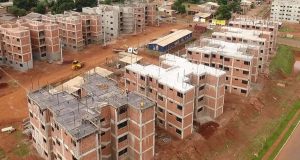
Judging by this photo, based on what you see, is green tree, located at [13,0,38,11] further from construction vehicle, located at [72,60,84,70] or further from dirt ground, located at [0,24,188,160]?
construction vehicle, located at [72,60,84,70]

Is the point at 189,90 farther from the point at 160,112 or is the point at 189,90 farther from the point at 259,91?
the point at 259,91

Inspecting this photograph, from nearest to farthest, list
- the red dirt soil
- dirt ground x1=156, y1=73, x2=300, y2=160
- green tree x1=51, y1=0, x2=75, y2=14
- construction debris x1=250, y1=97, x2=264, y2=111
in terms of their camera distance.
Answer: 1. dirt ground x1=156, y1=73, x2=300, y2=160
2. the red dirt soil
3. construction debris x1=250, y1=97, x2=264, y2=111
4. green tree x1=51, y1=0, x2=75, y2=14

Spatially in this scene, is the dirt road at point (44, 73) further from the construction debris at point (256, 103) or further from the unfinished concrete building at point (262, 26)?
the construction debris at point (256, 103)

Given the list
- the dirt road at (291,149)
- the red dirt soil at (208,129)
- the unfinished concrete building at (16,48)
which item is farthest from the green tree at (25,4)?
the dirt road at (291,149)

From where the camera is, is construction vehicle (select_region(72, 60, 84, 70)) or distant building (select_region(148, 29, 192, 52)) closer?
construction vehicle (select_region(72, 60, 84, 70))

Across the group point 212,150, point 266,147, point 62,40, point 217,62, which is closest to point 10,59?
point 62,40

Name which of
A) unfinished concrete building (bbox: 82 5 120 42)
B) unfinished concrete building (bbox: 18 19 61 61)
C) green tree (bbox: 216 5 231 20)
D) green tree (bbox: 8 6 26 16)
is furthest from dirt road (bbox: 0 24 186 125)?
green tree (bbox: 8 6 26 16)

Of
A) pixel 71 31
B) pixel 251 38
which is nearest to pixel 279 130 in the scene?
pixel 251 38
